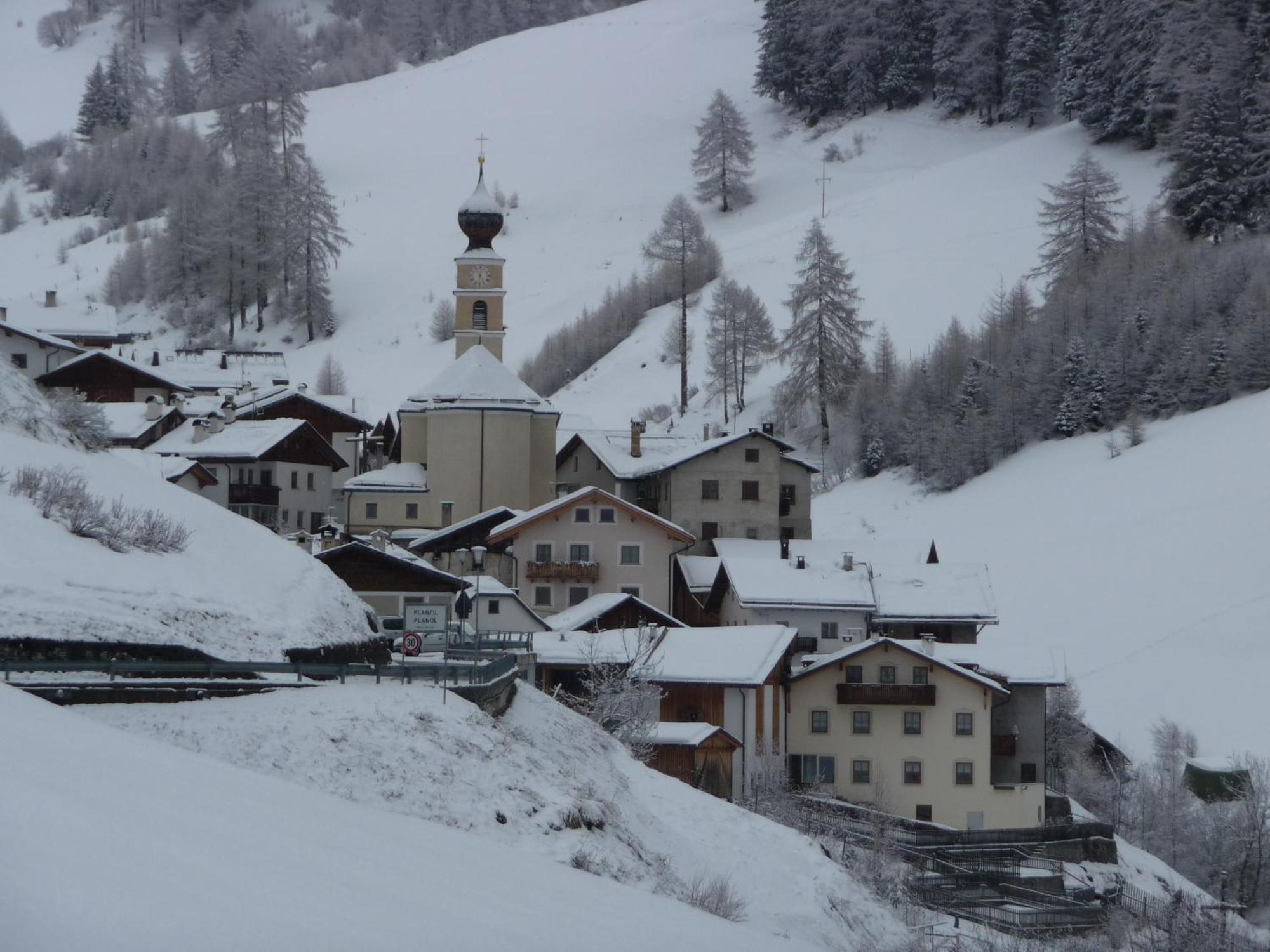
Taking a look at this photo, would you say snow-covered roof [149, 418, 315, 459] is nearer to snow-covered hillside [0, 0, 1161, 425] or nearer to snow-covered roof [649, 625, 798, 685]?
snow-covered roof [649, 625, 798, 685]

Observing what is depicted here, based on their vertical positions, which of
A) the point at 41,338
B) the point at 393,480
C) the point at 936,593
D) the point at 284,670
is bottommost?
the point at 284,670

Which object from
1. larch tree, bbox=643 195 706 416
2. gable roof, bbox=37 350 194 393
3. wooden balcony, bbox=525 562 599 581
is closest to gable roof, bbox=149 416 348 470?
gable roof, bbox=37 350 194 393

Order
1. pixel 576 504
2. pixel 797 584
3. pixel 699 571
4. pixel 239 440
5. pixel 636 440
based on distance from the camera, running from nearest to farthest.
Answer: pixel 797 584
pixel 576 504
pixel 699 571
pixel 239 440
pixel 636 440

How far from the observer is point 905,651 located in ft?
159

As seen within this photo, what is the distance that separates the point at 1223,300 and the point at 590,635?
127 ft

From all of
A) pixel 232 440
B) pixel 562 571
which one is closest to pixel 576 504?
pixel 562 571

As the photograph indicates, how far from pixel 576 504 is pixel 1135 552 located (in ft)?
66.5

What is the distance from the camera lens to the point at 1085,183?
3440 inches

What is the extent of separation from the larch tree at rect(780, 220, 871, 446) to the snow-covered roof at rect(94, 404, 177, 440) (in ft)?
103

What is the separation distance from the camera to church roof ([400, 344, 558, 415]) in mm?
69062

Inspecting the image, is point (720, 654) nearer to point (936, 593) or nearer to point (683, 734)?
point (683, 734)

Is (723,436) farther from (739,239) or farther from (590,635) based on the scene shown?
(739,239)

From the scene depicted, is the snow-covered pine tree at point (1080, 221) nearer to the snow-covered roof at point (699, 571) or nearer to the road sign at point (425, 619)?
the snow-covered roof at point (699, 571)

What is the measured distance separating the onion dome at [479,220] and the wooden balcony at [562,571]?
2426 cm
